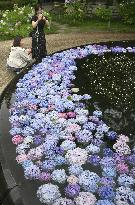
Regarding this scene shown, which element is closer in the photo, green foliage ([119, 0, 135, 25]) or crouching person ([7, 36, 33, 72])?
crouching person ([7, 36, 33, 72])

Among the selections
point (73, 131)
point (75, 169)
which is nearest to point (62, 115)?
point (73, 131)

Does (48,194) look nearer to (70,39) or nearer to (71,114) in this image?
(71,114)

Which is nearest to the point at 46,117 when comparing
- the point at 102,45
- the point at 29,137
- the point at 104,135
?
the point at 29,137

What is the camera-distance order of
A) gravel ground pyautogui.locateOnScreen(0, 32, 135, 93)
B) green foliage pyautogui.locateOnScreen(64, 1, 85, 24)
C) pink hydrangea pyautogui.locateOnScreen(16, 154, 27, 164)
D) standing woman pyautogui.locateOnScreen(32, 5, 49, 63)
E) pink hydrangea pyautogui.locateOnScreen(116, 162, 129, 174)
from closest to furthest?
1. pink hydrangea pyautogui.locateOnScreen(116, 162, 129, 174)
2. pink hydrangea pyautogui.locateOnScreen(16, 154, 27, 164)
3. standing woman pyautogui.locateOnScreen(32, 5, 49, 63)
4. gravel ground pyautogui.locateOnScreen(0, 32, 135, 93)
5. green foliage pyautogui.locateOnScreen(64, 1, 85, 24)

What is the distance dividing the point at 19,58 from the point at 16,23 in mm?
5509

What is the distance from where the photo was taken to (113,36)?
579 inches

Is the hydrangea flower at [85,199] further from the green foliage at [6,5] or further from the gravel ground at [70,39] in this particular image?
the green foliage at [6,5]

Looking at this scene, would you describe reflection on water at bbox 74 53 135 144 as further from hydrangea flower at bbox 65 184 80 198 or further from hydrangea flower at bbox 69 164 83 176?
hydrangea flower at bbox 65 184 80 198

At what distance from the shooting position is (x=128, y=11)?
16.0 metres

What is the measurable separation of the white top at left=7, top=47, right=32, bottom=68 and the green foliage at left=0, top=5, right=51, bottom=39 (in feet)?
13.7

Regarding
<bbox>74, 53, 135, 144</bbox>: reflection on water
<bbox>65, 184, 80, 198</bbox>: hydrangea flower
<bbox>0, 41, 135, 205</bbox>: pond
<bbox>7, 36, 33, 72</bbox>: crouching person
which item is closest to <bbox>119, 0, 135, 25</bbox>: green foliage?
<bbox>7, 36, 33, 72</bbox>: crouching person

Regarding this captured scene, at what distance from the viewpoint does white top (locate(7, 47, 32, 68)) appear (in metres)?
10.6

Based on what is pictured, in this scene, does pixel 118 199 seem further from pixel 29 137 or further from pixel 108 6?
pixel 108 6

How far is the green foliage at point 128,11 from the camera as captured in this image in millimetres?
15794
